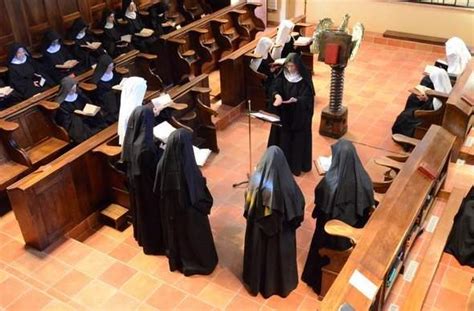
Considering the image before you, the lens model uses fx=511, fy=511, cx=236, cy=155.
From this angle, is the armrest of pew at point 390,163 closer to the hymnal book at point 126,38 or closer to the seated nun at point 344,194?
the seated nun at point 344,194

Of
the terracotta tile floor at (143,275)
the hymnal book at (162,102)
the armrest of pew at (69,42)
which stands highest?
the hymnal book at (162,102)

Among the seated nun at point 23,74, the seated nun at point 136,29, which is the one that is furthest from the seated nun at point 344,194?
the seated nun at point 136,29

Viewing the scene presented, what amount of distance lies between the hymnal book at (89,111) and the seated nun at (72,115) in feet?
0.14

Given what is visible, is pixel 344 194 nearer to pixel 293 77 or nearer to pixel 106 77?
pixel 293 77

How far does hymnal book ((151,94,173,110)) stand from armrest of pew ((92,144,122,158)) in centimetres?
67

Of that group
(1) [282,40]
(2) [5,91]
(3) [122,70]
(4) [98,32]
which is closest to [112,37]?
(4) [98,32]

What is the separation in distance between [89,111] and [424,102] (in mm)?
4175

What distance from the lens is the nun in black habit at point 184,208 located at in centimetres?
411

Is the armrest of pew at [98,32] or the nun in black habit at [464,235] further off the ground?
the armrest of pew at [98,32]

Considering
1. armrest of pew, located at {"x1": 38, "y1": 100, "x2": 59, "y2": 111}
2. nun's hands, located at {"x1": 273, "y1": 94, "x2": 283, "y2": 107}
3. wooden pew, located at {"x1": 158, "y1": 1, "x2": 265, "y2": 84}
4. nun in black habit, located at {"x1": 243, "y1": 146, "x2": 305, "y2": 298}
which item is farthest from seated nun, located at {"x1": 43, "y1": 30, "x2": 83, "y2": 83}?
nun in black habit, located at {"x1": 243, "y1": 146, "x2": 305, "y2": 298}

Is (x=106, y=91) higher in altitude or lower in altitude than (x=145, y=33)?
lower

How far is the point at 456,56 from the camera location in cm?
663

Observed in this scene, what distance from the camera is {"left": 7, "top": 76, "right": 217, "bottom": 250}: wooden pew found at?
4.61m

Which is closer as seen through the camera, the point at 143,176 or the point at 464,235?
the point at 464,235
